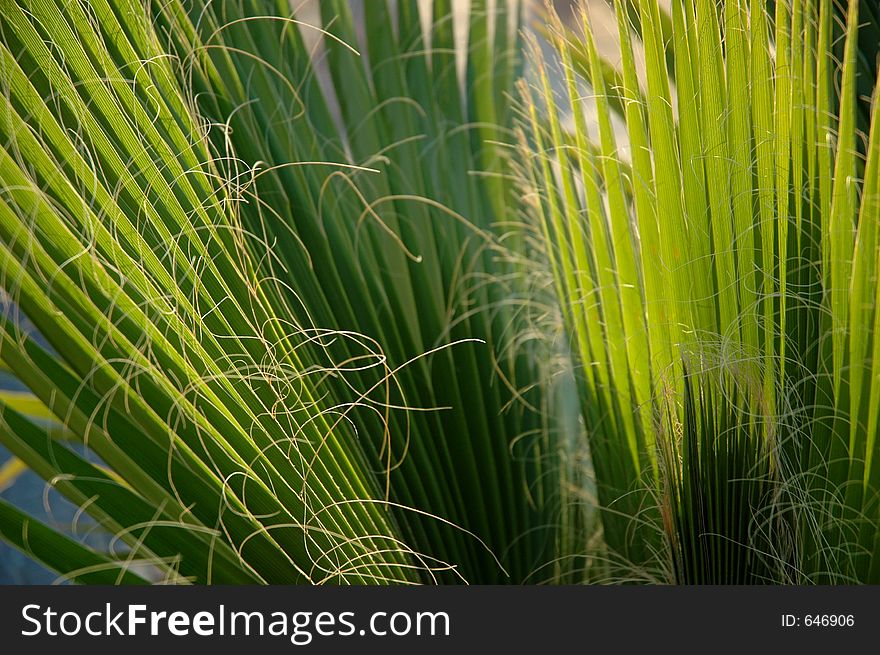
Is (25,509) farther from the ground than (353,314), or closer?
closer

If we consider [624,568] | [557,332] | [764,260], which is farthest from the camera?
[557,332]

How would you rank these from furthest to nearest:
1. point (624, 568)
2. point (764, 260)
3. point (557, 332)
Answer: point (557, 332) < point (624, 568) < point (764, 260)

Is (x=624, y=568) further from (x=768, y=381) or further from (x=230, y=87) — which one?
(x=230, y=87)

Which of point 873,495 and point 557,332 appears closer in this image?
point 873,495

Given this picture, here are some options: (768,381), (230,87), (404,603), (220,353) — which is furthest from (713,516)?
(230,87)

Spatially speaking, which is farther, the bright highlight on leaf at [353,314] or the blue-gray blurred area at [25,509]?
the blue-gray blurred area at [25,509]

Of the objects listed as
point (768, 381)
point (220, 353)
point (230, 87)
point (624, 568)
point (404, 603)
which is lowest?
point (624, 568)

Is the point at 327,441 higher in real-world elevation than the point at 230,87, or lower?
lower

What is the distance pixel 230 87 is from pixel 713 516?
0.49 m

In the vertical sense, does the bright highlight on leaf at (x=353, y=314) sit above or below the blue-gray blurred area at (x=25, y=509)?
above

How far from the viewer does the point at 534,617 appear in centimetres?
45

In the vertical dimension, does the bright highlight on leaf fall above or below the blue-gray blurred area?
above

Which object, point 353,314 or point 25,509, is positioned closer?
point 353,314

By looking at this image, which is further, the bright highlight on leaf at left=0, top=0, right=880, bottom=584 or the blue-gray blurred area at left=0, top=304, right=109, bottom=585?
the blue-gray blurred area at left=0, top=304, right=109, bottom=585
